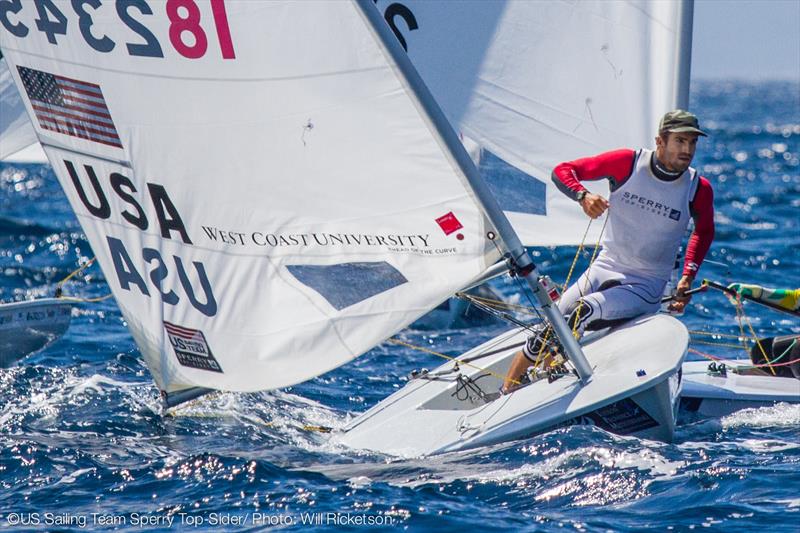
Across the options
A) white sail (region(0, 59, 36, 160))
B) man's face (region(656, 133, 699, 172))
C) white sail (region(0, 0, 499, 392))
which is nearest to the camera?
white sail (region(0, 0, 499, 392))

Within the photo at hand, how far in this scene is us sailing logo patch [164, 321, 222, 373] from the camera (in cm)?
580

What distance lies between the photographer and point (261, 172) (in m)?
5.46

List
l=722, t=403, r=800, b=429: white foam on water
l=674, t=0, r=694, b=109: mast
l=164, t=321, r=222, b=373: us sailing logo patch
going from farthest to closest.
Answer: l=674, t=0, r=694, b=109: mast
l=722, t=403, r=800, b=429: white foam on water
l=164, t=321, r=222, b=373: us sailing logo patch

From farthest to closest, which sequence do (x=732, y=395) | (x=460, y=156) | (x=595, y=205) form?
(x=732, y=395)
(x=595, y=205)
(x=460, y=156)

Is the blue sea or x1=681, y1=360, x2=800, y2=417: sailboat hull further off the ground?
x1=681, y1=360, x2=800, y2=417: sailboat hull

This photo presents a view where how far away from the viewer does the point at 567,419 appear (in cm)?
558

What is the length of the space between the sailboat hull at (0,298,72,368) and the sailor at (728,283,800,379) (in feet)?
14.9

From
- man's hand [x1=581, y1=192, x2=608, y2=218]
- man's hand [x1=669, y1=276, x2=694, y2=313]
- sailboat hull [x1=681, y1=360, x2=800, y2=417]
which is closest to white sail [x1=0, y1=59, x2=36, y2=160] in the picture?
man's hand [x1=581, y1=192, x2=608, y2=218]

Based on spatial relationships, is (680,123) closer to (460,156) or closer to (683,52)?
(460,156)

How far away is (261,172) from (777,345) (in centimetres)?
329

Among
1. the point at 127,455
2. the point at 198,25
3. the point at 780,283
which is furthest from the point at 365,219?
the point at 780,283

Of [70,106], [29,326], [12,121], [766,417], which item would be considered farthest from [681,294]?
[12,121]

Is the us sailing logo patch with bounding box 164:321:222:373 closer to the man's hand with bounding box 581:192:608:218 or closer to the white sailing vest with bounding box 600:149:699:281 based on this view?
the man's hand with bounding box 581:192:608:218

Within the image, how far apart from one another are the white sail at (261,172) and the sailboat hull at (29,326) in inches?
103
